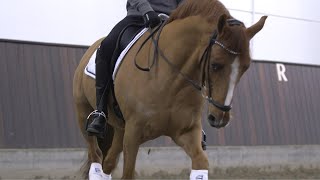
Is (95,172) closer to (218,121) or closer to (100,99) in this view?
(100,99)

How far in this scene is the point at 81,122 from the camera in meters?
7.50

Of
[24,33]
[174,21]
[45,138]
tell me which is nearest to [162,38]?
[174,21]

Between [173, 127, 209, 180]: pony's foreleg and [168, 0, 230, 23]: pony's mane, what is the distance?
3.46ft

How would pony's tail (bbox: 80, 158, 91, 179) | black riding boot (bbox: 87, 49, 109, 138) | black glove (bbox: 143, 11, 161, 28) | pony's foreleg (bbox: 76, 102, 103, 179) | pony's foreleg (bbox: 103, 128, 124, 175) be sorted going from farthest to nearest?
pony's tail (bbox: 80, 158, 91, 179) < pony's foreleg (bbox: 76, 102, 103, 179) < pony's foreleg (bbox: 103, 128, 124, 175) < black riding boot (bbox: 87, 49, 109, 138) < black glove (bbox: 143, 11, 161, 28)

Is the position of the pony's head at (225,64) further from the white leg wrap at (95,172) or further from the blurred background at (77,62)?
the blurred background at (77,62)

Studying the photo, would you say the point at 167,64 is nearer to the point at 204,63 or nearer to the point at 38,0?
the point at 204,63

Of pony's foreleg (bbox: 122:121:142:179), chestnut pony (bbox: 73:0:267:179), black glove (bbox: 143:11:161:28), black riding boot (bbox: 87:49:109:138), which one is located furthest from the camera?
black riding boot (bbox: 87:49:109:138)

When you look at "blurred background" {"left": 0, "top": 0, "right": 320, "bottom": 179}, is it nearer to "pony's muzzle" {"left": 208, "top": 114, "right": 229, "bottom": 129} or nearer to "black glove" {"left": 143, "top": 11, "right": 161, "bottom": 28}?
"black glove" {"left": 143, "top": 11, "right": 161, "bottom": 28}

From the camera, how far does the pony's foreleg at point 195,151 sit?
519cm

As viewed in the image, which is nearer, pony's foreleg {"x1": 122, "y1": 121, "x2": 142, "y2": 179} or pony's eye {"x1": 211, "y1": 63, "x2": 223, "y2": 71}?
pony's eye {"x1": 211, "y1": 63, "x2": 223, "y2": 71}

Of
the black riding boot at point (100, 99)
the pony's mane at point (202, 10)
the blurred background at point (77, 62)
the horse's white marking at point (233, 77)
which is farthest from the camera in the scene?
the blurred background at point (77, 62)

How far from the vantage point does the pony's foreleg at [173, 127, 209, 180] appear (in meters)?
5.19

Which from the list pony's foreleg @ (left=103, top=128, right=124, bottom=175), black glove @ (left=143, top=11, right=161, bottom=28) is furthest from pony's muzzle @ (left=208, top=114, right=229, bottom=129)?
pony's foreleg @ (left=103, top=128, right=124, bottom=175)

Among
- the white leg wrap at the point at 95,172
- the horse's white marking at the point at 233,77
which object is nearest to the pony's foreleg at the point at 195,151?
the horse's white marking at the point at 233,77
